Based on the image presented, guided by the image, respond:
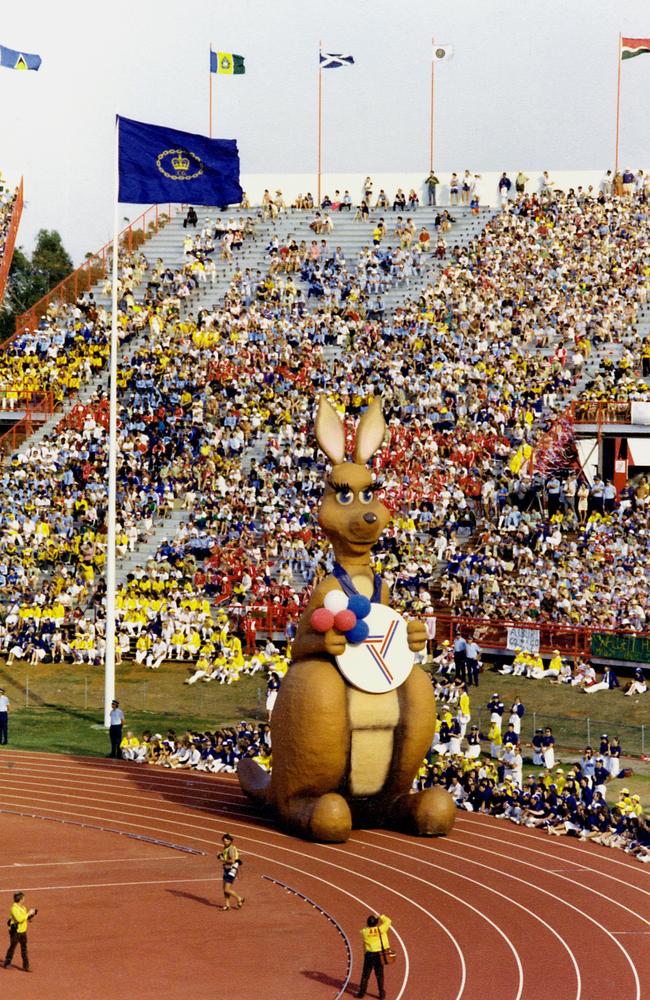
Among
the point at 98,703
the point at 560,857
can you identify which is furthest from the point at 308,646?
the point at 98,703

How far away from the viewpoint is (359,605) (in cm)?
2044

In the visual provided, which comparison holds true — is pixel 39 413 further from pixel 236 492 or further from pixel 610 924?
pixel 610 924

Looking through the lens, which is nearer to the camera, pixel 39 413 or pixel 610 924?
pixel 610 924

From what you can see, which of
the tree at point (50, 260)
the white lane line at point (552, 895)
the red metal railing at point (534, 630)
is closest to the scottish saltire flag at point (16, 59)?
the red metal railing at point (534, 630)

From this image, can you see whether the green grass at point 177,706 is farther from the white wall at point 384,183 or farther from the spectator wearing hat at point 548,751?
the white wall at point 384,183

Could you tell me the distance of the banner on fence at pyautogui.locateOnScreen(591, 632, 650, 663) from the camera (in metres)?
30.2

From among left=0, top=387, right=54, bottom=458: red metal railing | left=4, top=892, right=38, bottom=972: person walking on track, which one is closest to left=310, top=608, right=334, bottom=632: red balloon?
left=4, top=892, right=38, bottom=972: person walking on track

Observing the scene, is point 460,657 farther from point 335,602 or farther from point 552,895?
point 552,895

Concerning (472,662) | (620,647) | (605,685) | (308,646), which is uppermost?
(308,646)

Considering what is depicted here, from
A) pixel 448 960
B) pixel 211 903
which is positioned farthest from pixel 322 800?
pixel 448 960

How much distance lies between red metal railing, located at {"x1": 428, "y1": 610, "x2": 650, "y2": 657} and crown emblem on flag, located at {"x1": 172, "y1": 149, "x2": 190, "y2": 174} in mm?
10024

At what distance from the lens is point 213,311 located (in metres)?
46.6

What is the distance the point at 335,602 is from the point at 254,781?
3.52 m

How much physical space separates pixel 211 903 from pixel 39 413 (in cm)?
2657
